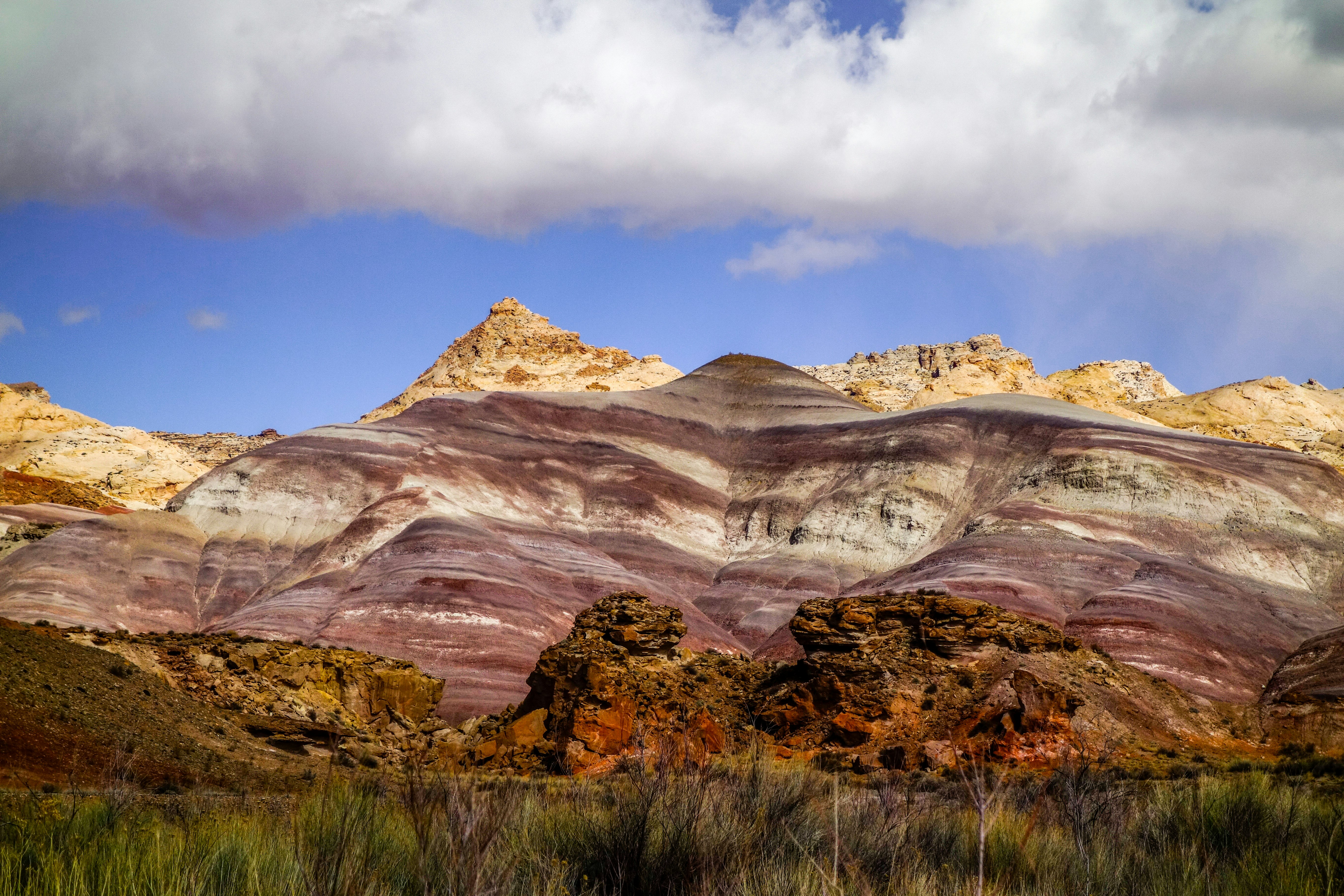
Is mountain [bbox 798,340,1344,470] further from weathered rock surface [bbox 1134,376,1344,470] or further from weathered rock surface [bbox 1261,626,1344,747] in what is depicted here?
weathered rock surface [bbox 1261,626,1344,747]

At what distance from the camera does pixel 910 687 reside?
29297 mm

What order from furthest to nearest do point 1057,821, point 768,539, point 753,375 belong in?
point 753,375, point 768,539, point 1057,821

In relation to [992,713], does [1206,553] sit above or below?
above

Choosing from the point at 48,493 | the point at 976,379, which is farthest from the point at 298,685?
the point at 976,379

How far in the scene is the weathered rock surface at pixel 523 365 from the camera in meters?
131

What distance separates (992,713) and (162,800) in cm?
2059

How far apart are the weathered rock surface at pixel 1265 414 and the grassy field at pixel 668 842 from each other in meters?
105

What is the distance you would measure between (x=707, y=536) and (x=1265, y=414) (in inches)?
2773

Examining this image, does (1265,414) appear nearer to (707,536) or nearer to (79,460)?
(707,536)

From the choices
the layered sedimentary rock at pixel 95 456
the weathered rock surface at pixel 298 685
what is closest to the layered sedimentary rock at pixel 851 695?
the weathered rock surface at pixel 298 685

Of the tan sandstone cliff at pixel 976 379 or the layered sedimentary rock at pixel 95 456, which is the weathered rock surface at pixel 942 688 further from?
the layered sedimentary rock at pixel 95 456

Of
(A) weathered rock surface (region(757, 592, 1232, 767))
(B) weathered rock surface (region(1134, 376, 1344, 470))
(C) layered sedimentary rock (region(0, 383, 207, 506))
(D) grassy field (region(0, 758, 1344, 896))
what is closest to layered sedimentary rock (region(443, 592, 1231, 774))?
(A) weathered rock surface (region(757, 592, 1232, 767))

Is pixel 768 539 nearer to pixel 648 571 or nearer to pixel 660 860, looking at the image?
pixel 648 571

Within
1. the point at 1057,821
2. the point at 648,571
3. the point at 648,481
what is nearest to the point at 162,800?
the point at 1057,821
